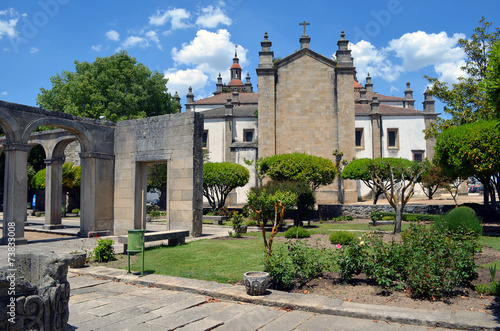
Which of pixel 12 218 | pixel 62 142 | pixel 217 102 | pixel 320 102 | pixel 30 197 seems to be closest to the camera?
pixel 12 218

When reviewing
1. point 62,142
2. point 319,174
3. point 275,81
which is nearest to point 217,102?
point 275,81

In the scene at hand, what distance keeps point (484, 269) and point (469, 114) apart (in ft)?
49.4

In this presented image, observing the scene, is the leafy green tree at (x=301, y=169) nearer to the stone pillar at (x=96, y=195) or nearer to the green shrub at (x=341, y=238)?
the green shrub at (x=341, y=238)

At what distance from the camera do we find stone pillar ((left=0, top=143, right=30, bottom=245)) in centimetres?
1155

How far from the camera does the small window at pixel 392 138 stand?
132 ft

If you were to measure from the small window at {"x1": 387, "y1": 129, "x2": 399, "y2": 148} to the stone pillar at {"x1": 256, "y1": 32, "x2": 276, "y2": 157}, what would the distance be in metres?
17.1

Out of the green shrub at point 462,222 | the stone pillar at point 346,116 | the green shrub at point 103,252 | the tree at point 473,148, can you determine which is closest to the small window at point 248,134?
the stone pillar at point 346,116

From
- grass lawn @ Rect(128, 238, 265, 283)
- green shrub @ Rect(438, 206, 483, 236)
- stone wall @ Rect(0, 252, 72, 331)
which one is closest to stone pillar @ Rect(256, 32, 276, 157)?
grass lawn @ Rect(128, 238, 265, 283)

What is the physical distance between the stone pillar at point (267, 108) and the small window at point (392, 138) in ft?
56.3

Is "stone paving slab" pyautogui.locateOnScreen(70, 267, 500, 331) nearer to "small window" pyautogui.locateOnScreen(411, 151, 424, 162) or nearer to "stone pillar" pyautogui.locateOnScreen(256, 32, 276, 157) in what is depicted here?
"stone pillar" pyautogui.locateOnScreen(256, 32, 276, 157)

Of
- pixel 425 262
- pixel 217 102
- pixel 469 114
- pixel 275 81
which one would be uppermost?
pixel 217 102

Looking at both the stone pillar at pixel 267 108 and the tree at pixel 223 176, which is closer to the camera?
the tree at pixel 223 176

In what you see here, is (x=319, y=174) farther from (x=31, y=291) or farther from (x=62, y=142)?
(x=31, y=291)

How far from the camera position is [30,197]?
3491 centimetres
